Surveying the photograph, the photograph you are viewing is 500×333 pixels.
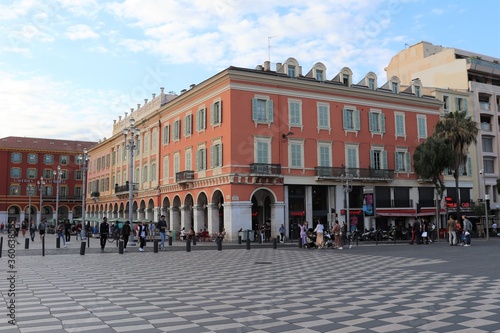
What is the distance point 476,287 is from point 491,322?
13.9 feet

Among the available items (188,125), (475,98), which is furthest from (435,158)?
(188,125)

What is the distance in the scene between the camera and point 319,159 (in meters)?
41.4

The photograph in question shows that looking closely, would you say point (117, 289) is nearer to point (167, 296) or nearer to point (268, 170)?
point (167, 296)

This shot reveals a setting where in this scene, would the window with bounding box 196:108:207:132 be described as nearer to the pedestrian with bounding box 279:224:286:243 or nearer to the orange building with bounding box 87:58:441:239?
the orange building with bounding box 87:58:441:239

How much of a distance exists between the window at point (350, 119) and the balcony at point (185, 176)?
568 inches

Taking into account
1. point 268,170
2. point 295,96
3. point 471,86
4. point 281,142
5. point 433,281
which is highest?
point 471,86

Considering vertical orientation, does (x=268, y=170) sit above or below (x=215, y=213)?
above

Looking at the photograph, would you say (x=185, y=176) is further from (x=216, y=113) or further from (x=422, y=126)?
(x=422, y=126)

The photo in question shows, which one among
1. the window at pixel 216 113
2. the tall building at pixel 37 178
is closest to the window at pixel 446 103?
the window at pixel 216 113

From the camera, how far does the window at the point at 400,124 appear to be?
46062mm

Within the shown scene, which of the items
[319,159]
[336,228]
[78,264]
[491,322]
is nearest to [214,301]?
[491,322]

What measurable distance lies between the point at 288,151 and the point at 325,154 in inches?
153

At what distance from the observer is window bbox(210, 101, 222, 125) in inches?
1539

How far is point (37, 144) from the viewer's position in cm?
9088
